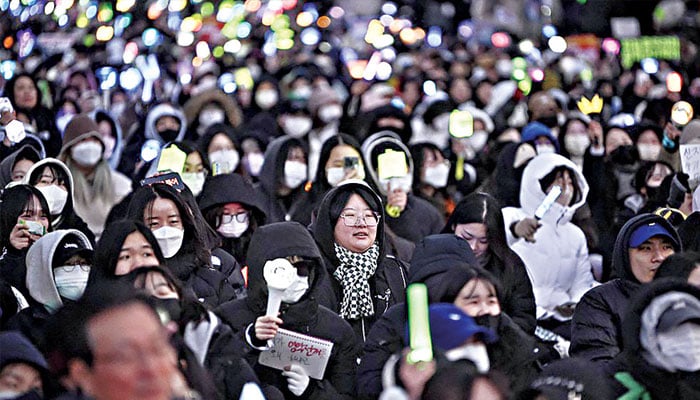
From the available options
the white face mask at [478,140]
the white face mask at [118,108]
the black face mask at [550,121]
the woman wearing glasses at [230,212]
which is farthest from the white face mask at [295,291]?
the white face mask at [118,108]

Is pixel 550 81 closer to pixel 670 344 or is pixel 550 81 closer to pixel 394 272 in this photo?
pixel 394 272

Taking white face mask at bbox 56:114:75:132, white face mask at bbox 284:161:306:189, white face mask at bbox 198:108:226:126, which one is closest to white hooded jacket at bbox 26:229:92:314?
white face mask at bbox 284:161:306:189

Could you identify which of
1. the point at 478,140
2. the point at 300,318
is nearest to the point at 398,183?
the point at 300,318

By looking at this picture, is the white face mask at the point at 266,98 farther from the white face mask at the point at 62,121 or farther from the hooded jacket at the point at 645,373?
the hooded jacket at the point at 645,373

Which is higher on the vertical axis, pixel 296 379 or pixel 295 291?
pixel 295 291

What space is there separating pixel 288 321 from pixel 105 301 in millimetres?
1936

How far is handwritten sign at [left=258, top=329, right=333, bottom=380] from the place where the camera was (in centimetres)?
630

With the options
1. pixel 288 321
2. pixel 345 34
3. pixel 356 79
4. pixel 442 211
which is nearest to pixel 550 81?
pixel 356 79

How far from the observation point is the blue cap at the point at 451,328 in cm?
527

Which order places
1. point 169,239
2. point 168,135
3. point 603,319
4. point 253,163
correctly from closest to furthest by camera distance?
point 603,319 < point 169,239 < point 253,163 < point 168,135

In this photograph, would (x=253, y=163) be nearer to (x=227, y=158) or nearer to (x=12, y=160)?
A: (x=227, y=158)

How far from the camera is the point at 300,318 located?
6371 mm

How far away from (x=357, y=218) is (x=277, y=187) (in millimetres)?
2479

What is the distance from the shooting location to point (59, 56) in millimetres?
15477
